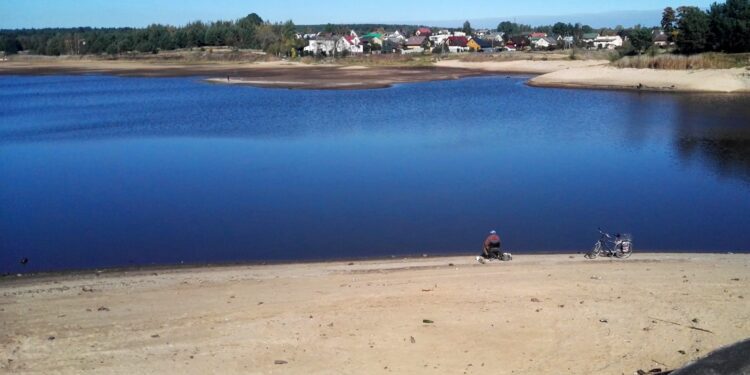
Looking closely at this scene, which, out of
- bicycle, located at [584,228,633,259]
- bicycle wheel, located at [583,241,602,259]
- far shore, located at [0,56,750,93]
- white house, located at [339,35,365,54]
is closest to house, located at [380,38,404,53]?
white house, located at [339,35,365,54]

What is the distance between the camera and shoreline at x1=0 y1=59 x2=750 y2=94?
53.7 m

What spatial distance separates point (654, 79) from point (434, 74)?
23.7m

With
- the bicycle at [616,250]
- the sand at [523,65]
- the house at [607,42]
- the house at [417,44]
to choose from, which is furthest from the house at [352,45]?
the bicycle at [616,250]

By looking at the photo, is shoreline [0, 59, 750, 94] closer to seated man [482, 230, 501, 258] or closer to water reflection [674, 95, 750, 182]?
water reflection [674, 95, 750, 182]

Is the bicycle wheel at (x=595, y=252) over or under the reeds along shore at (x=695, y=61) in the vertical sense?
A: under

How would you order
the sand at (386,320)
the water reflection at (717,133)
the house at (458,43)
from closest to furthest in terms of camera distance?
the sand at (386,320) < the water reflection at (717,133) < the house at (458,43)

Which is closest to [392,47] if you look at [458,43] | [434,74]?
[458,43]

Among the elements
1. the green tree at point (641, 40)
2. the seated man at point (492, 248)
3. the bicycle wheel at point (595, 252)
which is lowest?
the bicycle wheel at point (595, 252)

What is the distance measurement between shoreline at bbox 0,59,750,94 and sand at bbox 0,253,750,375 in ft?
143

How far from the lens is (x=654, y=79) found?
55781 mm

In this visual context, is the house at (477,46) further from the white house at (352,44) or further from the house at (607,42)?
the white house at (352,44)

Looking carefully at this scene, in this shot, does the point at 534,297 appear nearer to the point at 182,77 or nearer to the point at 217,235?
the point at 217,235

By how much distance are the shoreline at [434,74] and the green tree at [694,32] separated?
7.18 m

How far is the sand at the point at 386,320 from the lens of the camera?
8984 mm
